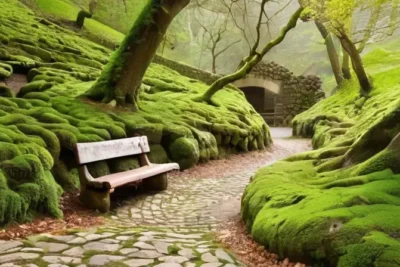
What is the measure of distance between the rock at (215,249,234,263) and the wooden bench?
2.10 m

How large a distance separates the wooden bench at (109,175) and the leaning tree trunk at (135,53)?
196 centimetres

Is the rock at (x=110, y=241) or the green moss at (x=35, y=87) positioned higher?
the green moss at (x=35, y=87)

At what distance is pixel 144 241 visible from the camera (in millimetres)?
4184

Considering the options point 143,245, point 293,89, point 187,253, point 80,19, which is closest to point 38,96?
point 143,245

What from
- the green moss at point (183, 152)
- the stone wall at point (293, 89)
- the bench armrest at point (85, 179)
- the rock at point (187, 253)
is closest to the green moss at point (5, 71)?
the green moss at point (183, 152)

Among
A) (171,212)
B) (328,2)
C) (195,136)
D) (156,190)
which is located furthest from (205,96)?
(171,212)

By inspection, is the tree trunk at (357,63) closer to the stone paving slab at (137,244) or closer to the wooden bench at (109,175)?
the wooden bench at (109,175)

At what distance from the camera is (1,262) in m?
3.33

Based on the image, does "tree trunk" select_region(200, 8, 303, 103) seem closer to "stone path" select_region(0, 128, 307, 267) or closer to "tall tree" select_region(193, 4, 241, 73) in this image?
"stone path" select_region(0, 128, 307, 267)

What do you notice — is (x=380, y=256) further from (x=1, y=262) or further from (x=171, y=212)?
(x=171, y=212)

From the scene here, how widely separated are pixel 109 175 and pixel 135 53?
3.72 metres

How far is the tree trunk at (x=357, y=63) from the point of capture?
45.0ft

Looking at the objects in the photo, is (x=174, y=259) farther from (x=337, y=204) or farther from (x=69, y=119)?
(x=69, y=119)

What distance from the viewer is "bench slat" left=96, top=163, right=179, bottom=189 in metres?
5.64
